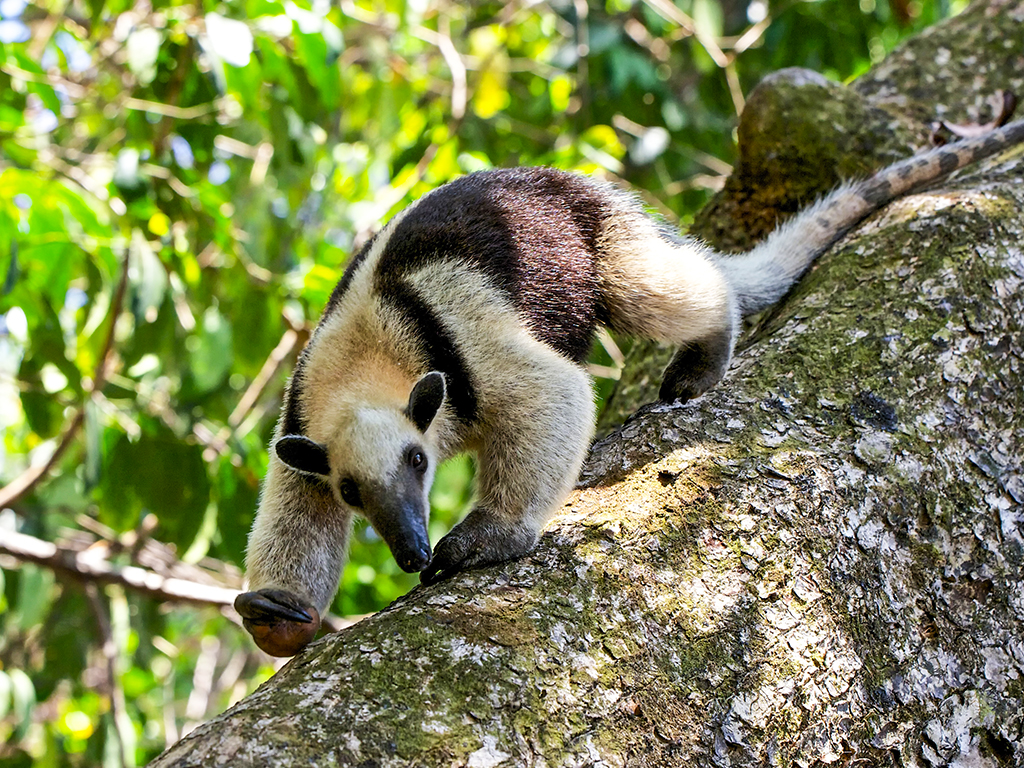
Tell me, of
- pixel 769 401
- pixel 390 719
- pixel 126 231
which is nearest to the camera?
pixel 390 719

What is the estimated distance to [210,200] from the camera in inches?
172

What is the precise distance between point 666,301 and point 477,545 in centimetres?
143

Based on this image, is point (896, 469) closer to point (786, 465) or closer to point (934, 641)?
point (786, 465)

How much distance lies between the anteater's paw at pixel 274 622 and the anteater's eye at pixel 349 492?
332mm

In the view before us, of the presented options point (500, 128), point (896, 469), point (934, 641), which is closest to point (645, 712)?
point (934, 641)

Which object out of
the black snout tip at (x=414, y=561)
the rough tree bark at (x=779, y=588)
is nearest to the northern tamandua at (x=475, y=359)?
the black snout tip at (x=414, y=561)

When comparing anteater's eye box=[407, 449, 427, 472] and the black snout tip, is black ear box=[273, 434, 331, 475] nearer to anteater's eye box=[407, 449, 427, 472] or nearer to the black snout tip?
anteater's eye box=[407, 449, 427, 472]

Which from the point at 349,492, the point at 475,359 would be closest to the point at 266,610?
the point at 349,492

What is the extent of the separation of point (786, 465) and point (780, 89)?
2.35m

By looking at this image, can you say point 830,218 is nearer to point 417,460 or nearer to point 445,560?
point 417,460

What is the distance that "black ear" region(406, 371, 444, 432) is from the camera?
2.78 metres

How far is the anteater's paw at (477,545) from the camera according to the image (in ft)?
7.77

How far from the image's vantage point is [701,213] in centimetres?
452

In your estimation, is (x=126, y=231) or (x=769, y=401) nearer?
(x=769, y=401)
